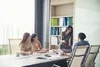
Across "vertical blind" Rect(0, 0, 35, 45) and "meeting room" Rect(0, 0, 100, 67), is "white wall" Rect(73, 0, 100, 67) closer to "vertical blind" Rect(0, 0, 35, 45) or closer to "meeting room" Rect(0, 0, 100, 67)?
"meeting room" Rect(0, 0, 100, 67)

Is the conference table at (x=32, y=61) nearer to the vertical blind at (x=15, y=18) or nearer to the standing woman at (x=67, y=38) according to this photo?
the standing woman at (x=67, y=38)

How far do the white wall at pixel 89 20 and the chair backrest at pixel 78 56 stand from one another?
1863 millimetres

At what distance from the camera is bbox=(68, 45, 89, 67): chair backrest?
3480 millimetres

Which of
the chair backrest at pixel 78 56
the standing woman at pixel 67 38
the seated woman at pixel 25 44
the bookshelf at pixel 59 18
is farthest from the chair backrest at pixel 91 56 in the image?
the bookshelf at pixel 59 18

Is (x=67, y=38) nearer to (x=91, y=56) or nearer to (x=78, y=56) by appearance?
(x=91, y=56)

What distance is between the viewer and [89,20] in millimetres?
5496

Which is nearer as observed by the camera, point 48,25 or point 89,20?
point 89,20

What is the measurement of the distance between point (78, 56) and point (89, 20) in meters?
2.16

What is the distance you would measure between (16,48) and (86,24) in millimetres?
2021

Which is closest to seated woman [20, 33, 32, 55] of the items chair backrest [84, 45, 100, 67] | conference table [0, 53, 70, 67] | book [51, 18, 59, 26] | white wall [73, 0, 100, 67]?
conference table [0, 53, 70, 67]

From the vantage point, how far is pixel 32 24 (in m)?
6.57

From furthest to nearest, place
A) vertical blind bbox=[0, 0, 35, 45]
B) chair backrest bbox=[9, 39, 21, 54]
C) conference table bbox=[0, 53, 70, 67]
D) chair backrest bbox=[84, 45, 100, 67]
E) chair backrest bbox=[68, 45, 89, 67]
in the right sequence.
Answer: vertical blind bbox=[0, 0, 35, 45]
chair backrest bbox=[9, 39, 21, 54]
chair backrest bbox=[84, 45, 100, 67]
chair backrest bbox=[68, 45, 89, 67]
conference table bbox=[0, 53, 70, 67]

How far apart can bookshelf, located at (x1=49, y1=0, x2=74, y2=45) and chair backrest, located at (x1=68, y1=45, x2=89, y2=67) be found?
2.16 meters

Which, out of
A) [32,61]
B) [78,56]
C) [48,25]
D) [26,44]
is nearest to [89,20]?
[48,25]
